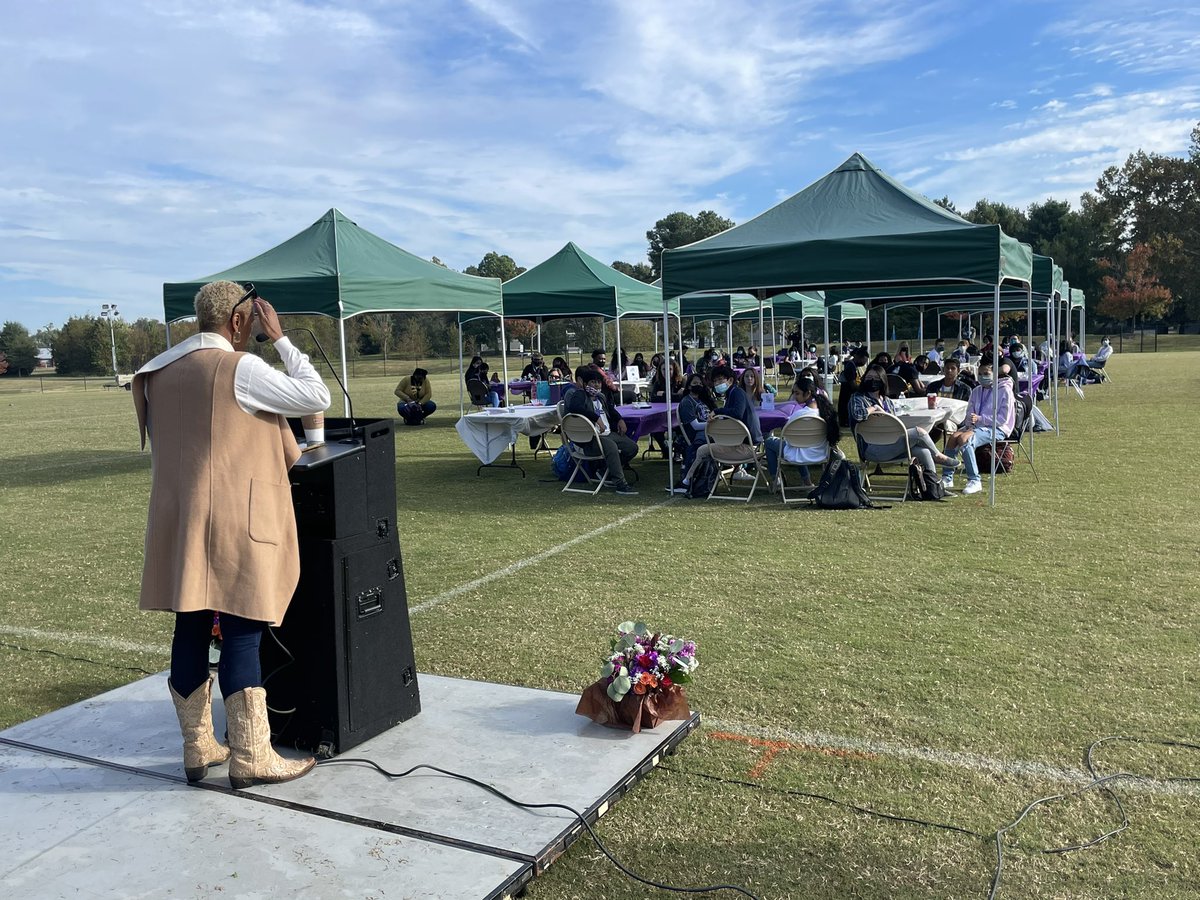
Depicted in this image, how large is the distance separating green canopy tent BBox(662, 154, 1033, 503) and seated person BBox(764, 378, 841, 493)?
1080 millimetres

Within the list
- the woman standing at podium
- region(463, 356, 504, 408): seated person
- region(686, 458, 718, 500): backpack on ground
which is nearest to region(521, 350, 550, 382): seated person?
region(463, 356, 504, 408): seated person

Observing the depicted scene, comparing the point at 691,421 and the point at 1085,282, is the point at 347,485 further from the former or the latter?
the point at 1085,282

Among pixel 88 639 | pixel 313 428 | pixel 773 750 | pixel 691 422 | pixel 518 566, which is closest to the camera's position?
pixel 313 428

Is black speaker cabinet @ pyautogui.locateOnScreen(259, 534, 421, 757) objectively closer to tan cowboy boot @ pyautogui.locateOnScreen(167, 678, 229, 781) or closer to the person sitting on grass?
tan cowboy boot @ pyautogui.locateOnScreen(167, 678, 229, 781)

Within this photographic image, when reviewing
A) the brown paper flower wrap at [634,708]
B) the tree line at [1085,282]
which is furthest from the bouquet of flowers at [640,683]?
the tree line at [1085,282]

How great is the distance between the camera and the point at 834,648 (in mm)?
4941

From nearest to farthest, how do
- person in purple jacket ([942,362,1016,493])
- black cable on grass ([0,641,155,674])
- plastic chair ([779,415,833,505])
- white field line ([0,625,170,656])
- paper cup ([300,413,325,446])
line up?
paper cup ([300,413,325,446]), black cable on grass ([0,641,155,674]), white field line ([0,625,170,656]), plastic chair ([779,415,833,505]), person in purple jacket ([942,362,1016,493])

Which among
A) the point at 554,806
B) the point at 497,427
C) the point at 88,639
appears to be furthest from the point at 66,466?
the point at 554,806

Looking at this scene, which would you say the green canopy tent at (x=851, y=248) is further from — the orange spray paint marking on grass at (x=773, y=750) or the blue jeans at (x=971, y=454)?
the orange spray paint marking on grass at (x=773, y=750)

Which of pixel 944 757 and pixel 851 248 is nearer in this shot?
pixel 944 757

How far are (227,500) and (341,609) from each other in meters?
0.64

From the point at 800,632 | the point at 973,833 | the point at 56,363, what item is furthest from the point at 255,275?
the point at 56,363

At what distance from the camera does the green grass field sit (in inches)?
119

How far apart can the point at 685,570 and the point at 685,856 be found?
380 cm
